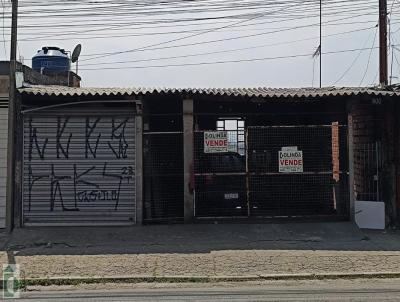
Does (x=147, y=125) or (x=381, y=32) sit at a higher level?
(x=381, y=32)

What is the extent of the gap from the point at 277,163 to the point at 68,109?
4.97m

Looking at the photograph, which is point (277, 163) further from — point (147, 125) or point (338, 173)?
point (147, 125)

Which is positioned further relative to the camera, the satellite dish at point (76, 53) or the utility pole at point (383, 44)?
the satellite dish at point (76, 53)

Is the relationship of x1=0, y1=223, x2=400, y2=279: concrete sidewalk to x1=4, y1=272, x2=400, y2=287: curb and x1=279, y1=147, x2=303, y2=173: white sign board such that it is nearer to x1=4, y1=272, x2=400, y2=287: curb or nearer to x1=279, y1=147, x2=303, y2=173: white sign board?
x1=4, y1=272, x2=400, y2=287: curb

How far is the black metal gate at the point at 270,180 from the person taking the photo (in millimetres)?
12898

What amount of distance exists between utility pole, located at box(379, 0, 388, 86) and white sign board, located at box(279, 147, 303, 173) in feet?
17.3

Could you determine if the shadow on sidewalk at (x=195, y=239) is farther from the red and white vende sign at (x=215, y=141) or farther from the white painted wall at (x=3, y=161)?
the red and white vende sign at (x=215, y=141)

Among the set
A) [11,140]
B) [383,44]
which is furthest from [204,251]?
[383,44]

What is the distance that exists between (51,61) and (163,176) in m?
10.3

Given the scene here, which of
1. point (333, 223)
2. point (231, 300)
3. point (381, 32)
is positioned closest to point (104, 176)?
point (333, 223)

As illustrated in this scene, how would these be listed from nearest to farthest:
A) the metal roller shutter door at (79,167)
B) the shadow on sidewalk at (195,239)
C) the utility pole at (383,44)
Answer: the shadow on sidewalk at (195,239) → the metal roller shutter door at (79,167) → the utility pole at (383,44)

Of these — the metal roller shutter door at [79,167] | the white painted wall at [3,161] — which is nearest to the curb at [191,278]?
the metal roller shutter door at [79,167]

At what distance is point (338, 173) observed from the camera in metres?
13.0

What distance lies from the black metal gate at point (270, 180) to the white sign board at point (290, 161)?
0.03 m
